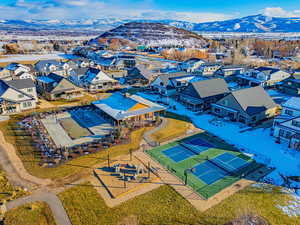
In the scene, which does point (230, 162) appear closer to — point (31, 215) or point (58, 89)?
point (31, 215)

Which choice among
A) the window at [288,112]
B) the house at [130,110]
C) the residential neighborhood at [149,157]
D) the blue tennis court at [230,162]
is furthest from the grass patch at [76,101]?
the window at [288,112]

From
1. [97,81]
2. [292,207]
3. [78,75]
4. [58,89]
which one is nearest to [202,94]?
[292,207]

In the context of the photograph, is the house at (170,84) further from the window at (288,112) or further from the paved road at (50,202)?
the paved road at (50,202)

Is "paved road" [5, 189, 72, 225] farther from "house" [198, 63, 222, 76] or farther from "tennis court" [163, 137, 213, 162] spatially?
"house" [198, 63, 222, 76]

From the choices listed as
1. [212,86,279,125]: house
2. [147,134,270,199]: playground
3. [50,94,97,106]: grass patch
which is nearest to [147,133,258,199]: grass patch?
[147,134,270,199]: playground

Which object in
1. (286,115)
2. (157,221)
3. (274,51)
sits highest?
(274,51)

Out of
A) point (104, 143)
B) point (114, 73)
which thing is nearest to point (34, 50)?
point (114, 73)

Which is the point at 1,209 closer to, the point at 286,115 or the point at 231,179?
the point at 231,179
